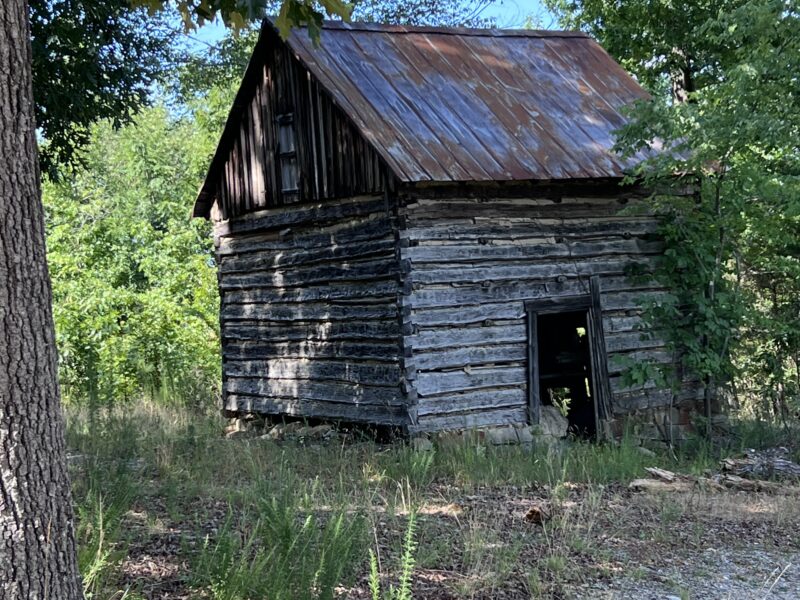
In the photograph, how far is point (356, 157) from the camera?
38.5 feet

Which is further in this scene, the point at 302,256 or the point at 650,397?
the point at 650,397

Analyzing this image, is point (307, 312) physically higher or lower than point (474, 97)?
lower

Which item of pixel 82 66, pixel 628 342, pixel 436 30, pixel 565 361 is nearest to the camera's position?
pixel 82 66

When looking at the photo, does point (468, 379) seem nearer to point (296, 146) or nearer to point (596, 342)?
point (596, 342)

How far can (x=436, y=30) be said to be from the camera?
14.7 meters

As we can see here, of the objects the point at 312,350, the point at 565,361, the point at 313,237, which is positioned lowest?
the point at 565,361

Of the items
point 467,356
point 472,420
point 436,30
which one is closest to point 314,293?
point 467,356

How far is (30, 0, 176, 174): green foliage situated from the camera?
426 inches

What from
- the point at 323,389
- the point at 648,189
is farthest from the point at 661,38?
the point at 323,389

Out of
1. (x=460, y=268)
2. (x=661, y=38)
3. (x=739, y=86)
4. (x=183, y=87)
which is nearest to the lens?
(x=739, y=86)

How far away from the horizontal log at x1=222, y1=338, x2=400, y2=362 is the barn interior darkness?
295cm

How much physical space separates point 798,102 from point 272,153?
6535mm

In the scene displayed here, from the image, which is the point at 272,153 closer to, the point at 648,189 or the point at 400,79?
the point at 400,79

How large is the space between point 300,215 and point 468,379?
3.16 m
